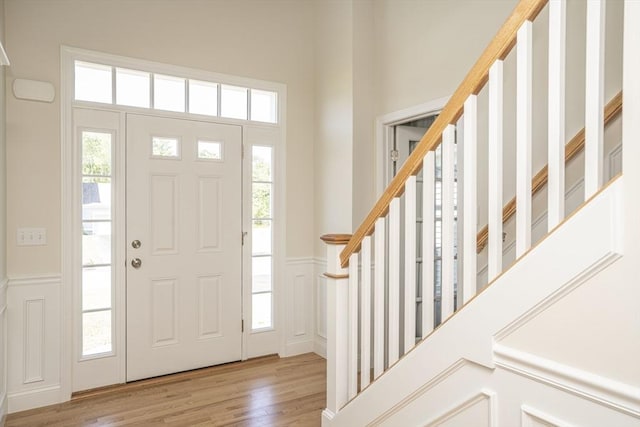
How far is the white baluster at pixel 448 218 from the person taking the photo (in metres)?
1.41

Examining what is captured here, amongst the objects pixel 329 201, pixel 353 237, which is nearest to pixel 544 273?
pixel 353 237

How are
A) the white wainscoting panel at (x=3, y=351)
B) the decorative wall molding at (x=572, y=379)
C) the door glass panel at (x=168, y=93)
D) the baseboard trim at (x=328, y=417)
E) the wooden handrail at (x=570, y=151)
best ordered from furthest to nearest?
the door glass panel at (x=168, y=93), the white wainscoting panel at (x=3, y=351), the baseboard trim at (x=328, y=417), the wooden handrail at (x=570, y=151), the decorative wall molding at (x=572, y=379)

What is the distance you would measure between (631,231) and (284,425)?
222 centimetres

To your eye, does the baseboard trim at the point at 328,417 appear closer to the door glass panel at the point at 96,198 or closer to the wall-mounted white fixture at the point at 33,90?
the door glass panel at the point at 96,198

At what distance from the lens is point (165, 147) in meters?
3.20

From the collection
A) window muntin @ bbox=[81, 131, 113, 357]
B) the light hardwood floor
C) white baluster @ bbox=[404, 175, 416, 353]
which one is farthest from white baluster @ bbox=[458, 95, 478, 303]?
window muntin @ bbox=[81, 131, 113, 357]

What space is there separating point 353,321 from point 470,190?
1001mm

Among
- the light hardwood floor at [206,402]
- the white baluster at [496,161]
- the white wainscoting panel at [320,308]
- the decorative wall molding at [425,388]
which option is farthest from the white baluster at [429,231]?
the white wainscoting panel at [320,308]

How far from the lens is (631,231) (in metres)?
0.92

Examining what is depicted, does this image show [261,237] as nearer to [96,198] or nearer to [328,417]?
[96,198]

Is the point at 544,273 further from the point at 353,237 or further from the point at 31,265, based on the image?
the point at 31,265

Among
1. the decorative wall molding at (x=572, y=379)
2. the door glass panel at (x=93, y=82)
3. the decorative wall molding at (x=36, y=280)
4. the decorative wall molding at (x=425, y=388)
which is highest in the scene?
the door glass panel at (x=93, y=82)

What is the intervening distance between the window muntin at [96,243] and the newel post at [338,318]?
1807mm

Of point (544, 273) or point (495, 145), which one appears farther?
point (495, 145)
